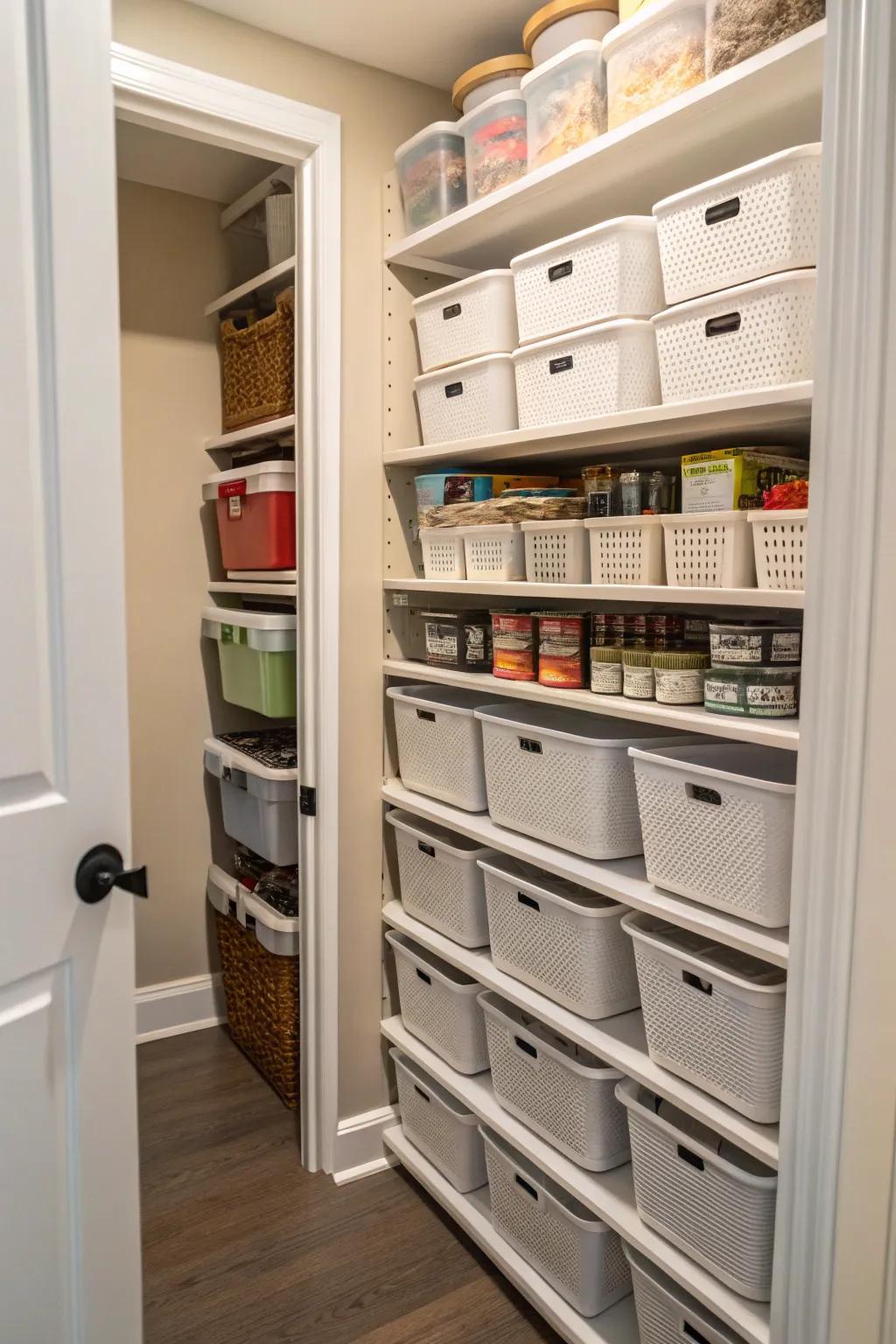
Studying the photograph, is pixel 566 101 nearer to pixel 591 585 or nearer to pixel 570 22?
pixel 570 22

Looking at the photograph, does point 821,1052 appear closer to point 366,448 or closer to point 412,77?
point 366,448

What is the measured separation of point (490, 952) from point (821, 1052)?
0.87m

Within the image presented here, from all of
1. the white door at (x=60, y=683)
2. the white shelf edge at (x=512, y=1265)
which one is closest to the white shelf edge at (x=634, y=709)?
the white door at (x=60, y=683)

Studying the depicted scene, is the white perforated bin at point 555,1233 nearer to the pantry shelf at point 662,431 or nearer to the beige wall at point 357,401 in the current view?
the beige wall at point 357,401

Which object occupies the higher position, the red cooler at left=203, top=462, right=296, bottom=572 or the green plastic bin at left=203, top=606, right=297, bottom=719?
the red cooler at left=203, top=462, right=296, bottom=572

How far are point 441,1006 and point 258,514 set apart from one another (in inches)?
51.3

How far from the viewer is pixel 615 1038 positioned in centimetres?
166

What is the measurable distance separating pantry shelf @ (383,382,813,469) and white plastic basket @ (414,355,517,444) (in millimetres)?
51

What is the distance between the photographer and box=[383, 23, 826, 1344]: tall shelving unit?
1348mm

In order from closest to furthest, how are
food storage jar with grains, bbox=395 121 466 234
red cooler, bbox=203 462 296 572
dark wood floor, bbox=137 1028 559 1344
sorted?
1. dark wood floor, bbox=137 1028 559 1344
2. food storage jar with grains, bbox=395 121 466 234
3. red cooler, bbox=203 462 296 572

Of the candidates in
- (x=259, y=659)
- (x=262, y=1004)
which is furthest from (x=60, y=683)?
(x=262, y=1004)

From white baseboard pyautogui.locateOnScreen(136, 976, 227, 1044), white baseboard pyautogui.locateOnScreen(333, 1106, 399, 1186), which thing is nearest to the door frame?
white baseboard pyautogui.locateOnScreen(333, 1106, 399, 1186)

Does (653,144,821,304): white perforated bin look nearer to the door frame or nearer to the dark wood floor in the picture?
the door frame

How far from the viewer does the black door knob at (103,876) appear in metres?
1.21
